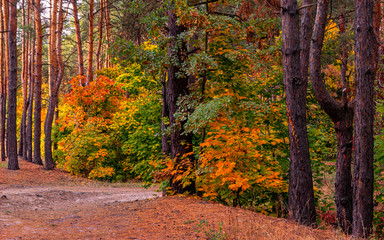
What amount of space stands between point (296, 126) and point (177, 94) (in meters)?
3.29

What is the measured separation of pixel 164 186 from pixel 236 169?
8.06ft

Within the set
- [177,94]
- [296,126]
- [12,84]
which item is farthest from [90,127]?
[296,126]

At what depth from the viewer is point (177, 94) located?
8.91 metres

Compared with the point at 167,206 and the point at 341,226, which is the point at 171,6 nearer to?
the point at 167,206

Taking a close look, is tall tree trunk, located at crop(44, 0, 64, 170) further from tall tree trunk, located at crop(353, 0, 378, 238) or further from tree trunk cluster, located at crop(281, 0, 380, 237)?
tall tree trunk, located at crop(353, 0, 378, 238)

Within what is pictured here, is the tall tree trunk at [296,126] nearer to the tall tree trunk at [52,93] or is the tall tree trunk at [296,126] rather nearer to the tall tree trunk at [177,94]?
the tall tree trunk at [177,94]

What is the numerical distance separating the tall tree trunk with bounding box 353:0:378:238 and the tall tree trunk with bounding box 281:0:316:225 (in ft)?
3.36

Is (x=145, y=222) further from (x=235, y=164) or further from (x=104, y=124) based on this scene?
(x=104, y=124)

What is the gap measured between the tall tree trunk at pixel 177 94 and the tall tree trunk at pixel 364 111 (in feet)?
12.4

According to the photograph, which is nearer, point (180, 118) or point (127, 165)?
point (180, 118)

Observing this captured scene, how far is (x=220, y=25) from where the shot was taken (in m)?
7.81

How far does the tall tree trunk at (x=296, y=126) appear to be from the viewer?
7164mm

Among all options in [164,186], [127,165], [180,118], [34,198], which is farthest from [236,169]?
[127,165]

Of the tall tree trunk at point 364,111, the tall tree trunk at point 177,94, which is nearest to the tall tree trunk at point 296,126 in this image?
the tall tree trunk at point 364,111
